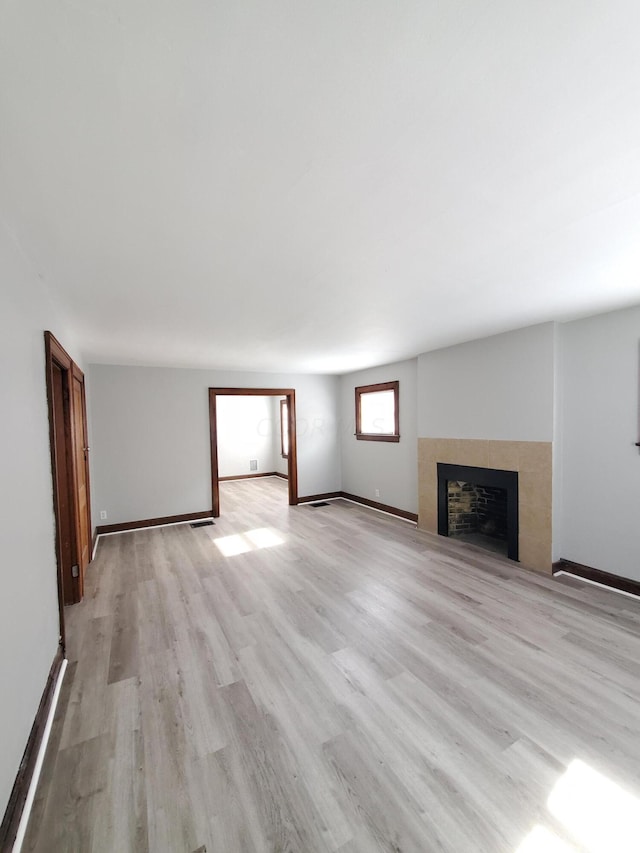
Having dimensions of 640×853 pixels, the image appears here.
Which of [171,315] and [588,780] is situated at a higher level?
[171,315]

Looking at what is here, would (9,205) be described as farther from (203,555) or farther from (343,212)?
(203,555)

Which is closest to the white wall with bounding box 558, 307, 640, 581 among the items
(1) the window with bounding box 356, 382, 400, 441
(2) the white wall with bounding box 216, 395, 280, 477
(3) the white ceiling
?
(3) the white ceiling

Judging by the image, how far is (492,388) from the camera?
3793 mm

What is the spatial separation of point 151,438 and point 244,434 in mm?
4079

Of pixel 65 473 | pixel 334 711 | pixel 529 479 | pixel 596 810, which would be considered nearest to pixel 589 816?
pixel 596 810

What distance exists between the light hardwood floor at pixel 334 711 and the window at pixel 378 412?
2.54 metres

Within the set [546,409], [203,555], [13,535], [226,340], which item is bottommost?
[203,555]

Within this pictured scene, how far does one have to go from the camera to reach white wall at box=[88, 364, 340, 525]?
4863mm

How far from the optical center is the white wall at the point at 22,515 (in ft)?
4.27

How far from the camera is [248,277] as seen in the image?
6.88 ft

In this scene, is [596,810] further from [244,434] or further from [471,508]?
[244,434]

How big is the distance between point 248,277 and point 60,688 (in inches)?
99.2

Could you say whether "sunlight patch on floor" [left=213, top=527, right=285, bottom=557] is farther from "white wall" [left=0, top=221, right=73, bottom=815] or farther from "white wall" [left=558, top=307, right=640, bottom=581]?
"white wall" [left=558, top=307, right=640, bottom=581]

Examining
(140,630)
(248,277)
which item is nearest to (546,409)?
(248,277)
